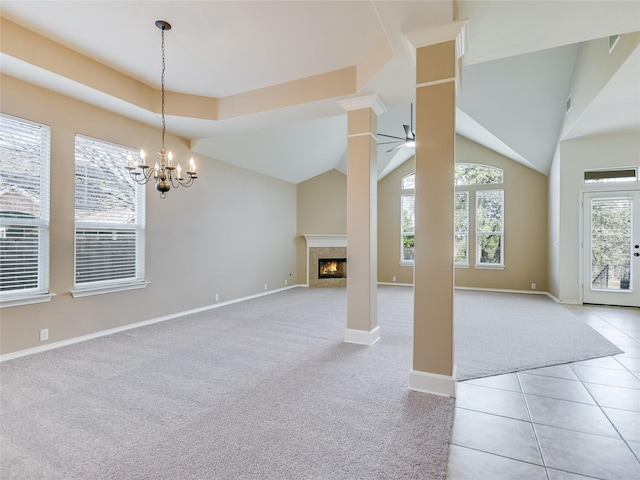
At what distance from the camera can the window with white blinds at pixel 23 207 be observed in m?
3.38

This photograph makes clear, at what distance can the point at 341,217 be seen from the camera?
8938mm

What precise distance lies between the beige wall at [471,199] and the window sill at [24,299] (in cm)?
570

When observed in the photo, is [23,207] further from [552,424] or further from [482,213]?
[482,213]

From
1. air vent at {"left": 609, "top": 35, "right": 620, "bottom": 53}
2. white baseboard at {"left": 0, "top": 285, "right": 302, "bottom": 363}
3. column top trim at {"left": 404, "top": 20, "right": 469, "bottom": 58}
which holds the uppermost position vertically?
air vent at {"left": 609, "top": 35, "right": 620, "bottom": 53}

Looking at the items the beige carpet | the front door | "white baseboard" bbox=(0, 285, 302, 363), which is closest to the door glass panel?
the front door

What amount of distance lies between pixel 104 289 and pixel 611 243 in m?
A: 8.33

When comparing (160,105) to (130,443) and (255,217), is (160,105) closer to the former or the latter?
(255,217)

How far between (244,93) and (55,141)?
2.29m

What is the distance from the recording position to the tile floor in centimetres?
181

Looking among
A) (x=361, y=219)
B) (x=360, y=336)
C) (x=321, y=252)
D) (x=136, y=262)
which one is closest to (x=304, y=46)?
(x=361, y=219)

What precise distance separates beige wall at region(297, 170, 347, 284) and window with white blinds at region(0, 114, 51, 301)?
5.74 m

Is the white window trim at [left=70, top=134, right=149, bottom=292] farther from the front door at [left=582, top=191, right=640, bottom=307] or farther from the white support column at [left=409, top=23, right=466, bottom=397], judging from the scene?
the front door at [left=582, top=191, right=640, bottom=307]

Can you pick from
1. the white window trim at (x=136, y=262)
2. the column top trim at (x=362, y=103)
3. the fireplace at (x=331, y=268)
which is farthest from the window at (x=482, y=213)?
the white window trim at (x=136, y=262)

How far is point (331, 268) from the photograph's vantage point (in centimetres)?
890
